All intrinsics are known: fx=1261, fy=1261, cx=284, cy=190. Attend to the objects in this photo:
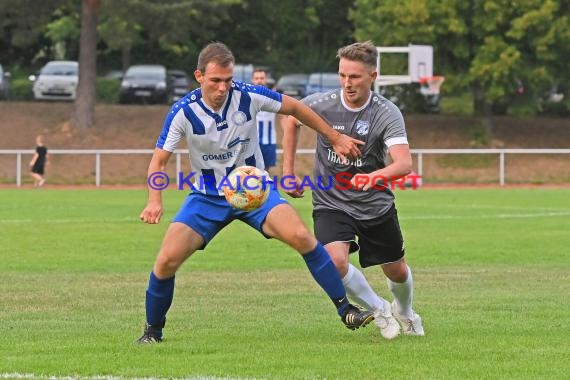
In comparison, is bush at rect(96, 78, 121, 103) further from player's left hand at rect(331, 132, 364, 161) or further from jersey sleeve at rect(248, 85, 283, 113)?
player's left hand at rect(331, 132, 364, 161)

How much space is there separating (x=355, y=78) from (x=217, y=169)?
3.68 feet

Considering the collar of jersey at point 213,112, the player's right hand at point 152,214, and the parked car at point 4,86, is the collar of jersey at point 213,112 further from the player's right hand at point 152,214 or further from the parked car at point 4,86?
the parked car at point 4,86

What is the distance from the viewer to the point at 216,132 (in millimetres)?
8297

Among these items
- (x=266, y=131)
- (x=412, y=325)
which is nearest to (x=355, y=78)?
(x=412, y=325)

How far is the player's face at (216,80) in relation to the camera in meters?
8.15

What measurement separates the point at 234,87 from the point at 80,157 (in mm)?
34666

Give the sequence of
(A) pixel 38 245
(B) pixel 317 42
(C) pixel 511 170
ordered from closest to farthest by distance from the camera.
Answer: (A) pixel 38 245 < (C) pixel 511 170 < (B) pixel 317 42

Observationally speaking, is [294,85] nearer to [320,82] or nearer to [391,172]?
[320,82]

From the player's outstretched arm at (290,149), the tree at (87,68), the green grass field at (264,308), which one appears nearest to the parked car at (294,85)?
the tree at (87,68)

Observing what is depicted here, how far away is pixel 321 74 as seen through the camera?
51406 mm

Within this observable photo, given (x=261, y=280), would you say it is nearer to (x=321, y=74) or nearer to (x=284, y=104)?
(x=284, y=104)

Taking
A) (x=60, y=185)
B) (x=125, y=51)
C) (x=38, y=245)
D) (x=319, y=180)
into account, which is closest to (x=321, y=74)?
(x=125, y=51)

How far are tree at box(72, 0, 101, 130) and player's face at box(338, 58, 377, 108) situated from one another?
35480 mm

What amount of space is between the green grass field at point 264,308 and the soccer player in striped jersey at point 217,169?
1.25 ft
